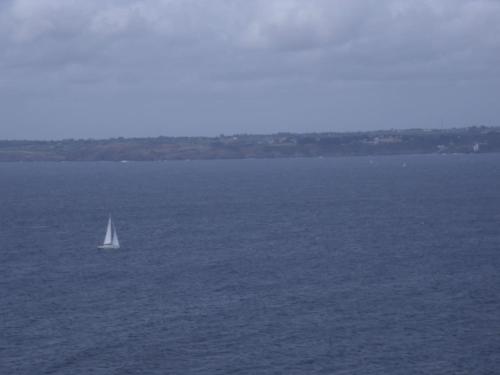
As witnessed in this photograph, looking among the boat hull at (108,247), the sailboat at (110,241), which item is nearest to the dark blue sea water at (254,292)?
the boat hull at (108,247)

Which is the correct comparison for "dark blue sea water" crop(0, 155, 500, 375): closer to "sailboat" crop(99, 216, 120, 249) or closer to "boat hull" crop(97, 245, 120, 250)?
"boat hull" crop(97, 245, 120, 250)

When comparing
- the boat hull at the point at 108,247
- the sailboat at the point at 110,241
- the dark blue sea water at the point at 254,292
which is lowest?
the dark blue sea water at the point at 254,292

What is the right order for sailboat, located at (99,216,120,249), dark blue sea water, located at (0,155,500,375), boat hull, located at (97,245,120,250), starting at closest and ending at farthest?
dark blue sea water, located at (0,155,500,375) < boat hull, located at (97,245,120,250) < sailboat, located at (99,216,120,249)

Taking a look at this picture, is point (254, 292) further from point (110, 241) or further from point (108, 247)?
point (110, 241)

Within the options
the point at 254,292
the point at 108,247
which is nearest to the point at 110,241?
the point at 108,247

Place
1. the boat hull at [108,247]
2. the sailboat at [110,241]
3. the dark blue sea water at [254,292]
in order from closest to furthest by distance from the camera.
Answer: the dark blue sea water at [254,292] < the boat hull at [108,247] < the sailboat at [110,241]


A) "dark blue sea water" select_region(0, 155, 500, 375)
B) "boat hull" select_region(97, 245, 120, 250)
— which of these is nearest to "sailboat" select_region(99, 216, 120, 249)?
"boat hull" select_region(97, 245, 120, 250)

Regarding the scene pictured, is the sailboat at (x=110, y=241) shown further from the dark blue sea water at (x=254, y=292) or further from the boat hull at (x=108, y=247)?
the dark blue sea water at (x=254, y=292)

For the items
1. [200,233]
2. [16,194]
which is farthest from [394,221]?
[16,194]
